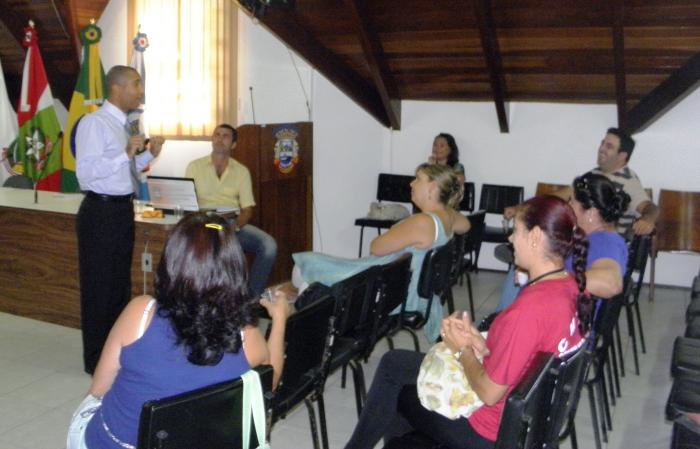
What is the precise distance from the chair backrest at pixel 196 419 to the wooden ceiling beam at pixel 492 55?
4037 millimetres

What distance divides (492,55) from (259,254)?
232cm

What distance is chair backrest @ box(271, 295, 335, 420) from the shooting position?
2.34 metres

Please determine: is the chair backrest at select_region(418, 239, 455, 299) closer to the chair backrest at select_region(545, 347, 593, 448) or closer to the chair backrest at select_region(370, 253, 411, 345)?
the chair backrest at select_region(370, 253, 411, 345)

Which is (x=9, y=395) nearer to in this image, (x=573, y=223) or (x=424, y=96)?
(x=573, y=223)

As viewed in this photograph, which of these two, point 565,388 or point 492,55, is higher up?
point 492,55

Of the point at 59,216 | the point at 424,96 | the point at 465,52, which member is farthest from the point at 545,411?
the point at 424,96

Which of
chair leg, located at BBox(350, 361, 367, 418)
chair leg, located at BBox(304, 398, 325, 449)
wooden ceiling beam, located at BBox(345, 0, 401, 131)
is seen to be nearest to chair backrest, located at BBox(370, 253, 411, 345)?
chair leg, located at BBox(350, 361, 367, 418)

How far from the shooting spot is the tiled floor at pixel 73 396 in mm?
3234

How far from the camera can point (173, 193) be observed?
4.64m

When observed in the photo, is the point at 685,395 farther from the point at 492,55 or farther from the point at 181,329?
the point at 492,55

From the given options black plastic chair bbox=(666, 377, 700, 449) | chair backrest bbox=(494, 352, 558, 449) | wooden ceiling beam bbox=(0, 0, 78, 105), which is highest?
wooden ceiling beam bbox=(0, 0, 78, 105)

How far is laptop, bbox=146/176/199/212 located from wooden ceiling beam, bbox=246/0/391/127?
4.93 feet

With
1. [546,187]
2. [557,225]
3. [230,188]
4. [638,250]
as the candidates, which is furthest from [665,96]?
[557,225]

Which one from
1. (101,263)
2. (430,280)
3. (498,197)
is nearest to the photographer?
(430,280)
